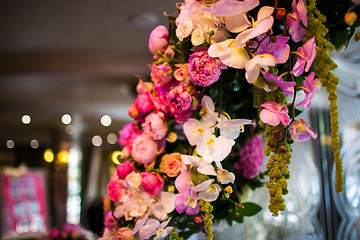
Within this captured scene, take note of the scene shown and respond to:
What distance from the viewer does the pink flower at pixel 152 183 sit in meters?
0.76

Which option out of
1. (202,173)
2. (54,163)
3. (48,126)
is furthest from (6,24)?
(54,163)

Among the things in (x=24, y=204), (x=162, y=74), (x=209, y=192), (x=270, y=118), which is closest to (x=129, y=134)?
(x=162, y=74)

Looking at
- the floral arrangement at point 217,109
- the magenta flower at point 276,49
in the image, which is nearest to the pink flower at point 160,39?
the floral arrangement at point 217,109

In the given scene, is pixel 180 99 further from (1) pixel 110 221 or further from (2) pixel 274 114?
(1) pixel 110 221

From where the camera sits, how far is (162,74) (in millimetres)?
785

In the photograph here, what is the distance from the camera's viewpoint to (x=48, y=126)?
8.14 metres

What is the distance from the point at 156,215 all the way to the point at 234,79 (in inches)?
14.0

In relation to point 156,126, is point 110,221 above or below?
below

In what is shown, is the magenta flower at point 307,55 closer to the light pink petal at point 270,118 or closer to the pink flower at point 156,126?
the light pink petal at point 270,118

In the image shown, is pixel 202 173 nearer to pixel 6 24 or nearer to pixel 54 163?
pixel 6 24

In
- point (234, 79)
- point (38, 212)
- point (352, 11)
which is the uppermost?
point (352, 11)

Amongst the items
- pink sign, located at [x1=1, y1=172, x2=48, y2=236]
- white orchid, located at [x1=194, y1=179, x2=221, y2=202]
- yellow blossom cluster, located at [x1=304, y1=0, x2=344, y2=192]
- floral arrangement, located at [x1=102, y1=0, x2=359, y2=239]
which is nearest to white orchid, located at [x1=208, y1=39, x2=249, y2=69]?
floral arrangement, located at [x1=102, y1=0, x2=359, y2=239]

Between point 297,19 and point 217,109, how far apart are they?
0.89ft

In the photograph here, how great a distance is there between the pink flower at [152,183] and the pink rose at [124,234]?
0.37 feet
